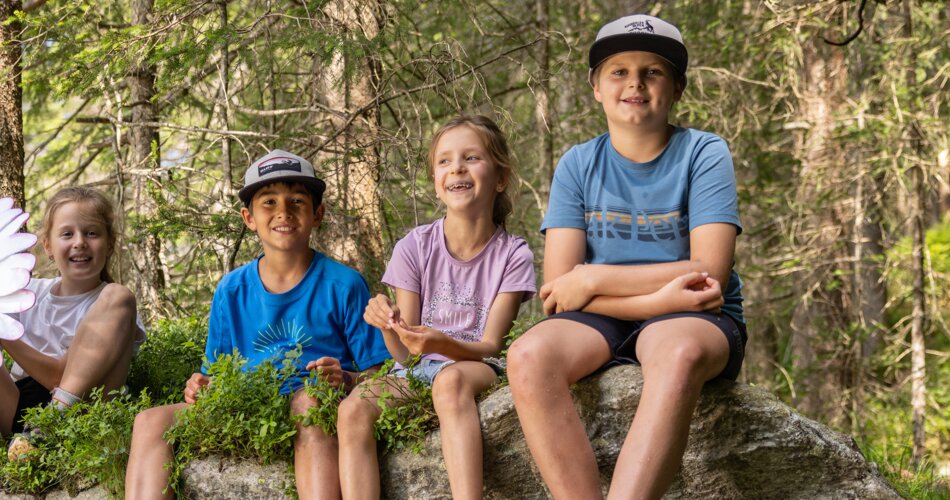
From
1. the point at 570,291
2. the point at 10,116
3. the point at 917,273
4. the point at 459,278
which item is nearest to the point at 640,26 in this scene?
the point at 570,291

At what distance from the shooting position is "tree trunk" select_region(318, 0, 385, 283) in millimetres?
5070

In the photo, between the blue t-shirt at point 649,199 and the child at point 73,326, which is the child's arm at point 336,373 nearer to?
the blue t-shirt at point 649,199

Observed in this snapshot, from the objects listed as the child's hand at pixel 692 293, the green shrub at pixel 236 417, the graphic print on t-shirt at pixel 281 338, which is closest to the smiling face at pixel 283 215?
the graphic print on t-shirt at pixel 281 338

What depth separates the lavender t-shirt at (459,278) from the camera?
3760mm

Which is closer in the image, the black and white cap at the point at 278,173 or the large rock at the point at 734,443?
the large rock at the point at 734,443

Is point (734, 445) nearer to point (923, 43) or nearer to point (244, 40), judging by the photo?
point (244, 40)

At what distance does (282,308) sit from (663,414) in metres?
1.78

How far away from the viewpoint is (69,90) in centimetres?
475

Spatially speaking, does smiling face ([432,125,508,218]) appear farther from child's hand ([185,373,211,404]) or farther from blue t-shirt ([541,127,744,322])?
child's hand ([185,373,211,404])

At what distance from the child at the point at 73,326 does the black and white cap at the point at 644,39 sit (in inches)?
98.4

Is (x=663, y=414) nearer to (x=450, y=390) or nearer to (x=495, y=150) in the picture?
(x=450, y=390)

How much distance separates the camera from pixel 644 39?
3307 mm

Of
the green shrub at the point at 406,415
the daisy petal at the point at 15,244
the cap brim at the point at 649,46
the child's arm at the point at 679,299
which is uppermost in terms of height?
the cap brim at the point at 649,46

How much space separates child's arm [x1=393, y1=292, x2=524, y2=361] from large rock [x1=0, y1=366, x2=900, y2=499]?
212 millimetres
